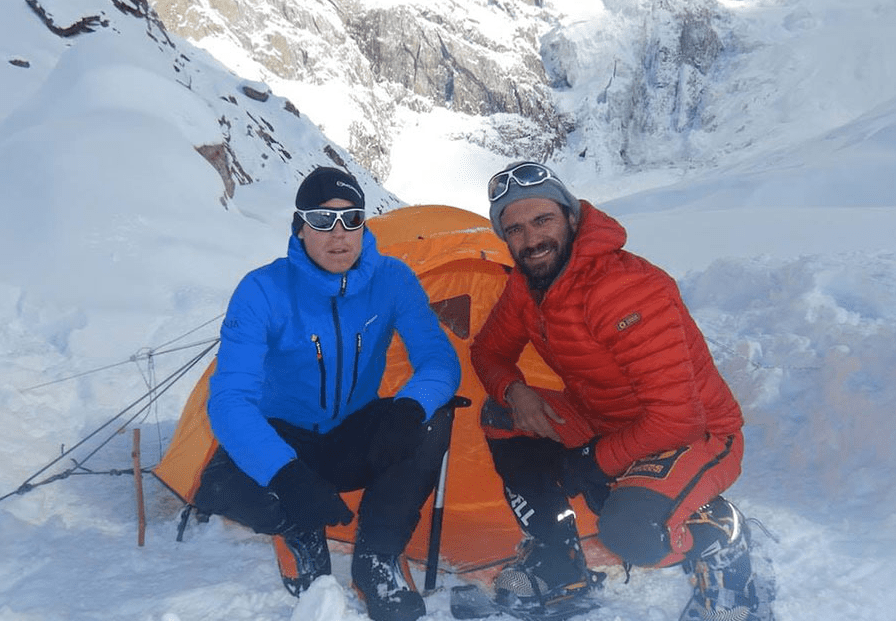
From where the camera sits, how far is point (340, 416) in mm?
2910

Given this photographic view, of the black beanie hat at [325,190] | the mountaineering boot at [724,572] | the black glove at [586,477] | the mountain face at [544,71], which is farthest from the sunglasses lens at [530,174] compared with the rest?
the mountain face at [544,71]

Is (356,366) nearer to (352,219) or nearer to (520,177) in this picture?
(352,219)

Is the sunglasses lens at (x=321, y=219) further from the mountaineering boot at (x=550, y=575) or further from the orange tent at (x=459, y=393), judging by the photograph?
the mountaineering boot at (x=550, y=575)

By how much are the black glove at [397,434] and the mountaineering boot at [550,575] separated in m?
0.58

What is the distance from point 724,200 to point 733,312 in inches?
338

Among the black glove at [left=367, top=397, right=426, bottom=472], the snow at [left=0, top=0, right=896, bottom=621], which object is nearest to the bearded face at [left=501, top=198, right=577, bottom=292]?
the black glove at [left=367, top=397, right=426, bottom=472]

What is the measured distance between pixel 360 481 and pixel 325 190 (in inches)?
44.6

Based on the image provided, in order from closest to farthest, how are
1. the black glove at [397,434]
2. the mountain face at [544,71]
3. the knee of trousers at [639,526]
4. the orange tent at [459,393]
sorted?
the knee of trousers at [639,526] → the black glove at [397,434] → the orange tent at [459,393] → the mountain face at [544,71]

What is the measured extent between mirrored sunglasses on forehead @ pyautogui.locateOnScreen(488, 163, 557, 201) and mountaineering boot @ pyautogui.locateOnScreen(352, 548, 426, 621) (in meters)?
1.39

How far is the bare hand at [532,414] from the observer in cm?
267

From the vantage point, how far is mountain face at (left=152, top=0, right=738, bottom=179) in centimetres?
11619

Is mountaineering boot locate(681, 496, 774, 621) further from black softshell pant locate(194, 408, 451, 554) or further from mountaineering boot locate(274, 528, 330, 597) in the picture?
mountaineering boot locate(274, 528, 330, 597)

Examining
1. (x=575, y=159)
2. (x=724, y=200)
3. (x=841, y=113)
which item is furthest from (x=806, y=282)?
(x=575, y=159)

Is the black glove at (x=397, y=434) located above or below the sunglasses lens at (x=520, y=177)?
below
